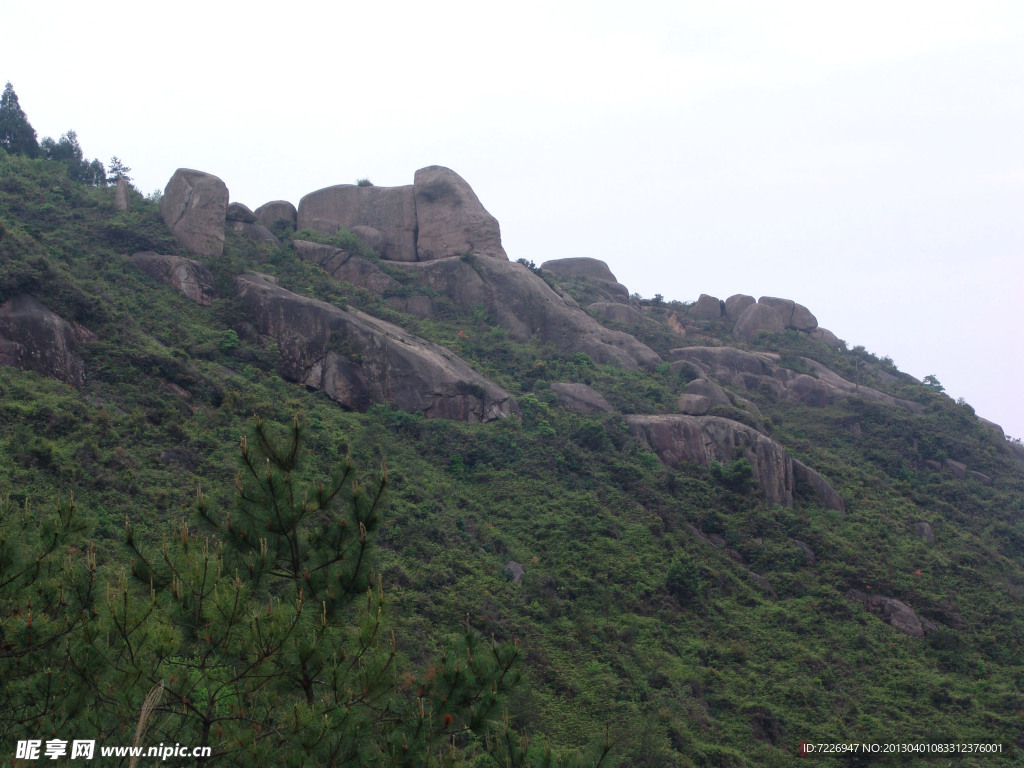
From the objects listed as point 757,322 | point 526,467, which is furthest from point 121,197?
point 757,322

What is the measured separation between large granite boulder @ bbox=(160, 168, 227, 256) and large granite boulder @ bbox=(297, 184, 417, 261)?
6427 mm

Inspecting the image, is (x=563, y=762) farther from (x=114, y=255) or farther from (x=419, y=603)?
(x=114, y=255)

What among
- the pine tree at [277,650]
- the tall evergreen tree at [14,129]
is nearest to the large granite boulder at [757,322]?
the tall evergreen tree at [14,129]

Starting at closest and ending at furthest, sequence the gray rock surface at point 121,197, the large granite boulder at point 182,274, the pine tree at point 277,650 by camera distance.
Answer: the pine tree at point 277,650 < the large granite boulder at point 182,274 < the gray rock surface at point 121,197

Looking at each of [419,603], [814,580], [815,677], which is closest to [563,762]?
[419,603]

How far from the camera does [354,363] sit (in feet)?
92.3

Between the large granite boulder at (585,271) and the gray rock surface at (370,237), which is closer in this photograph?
the gray rock surface at (370,237)

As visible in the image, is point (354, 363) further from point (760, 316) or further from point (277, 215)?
point (760, 316)

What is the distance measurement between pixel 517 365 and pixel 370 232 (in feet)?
35.0

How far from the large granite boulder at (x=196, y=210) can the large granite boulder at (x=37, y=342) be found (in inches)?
378

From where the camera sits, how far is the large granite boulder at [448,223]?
Answer: 38.2m

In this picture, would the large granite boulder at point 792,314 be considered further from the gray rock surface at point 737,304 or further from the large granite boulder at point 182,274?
the large granite boulder at point 182,274

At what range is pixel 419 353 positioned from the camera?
96.2 feet

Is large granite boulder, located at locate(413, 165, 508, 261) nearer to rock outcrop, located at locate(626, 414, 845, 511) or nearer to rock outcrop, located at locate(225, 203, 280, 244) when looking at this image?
rock outcrop, located at locate(225, 203, 280, 244)
